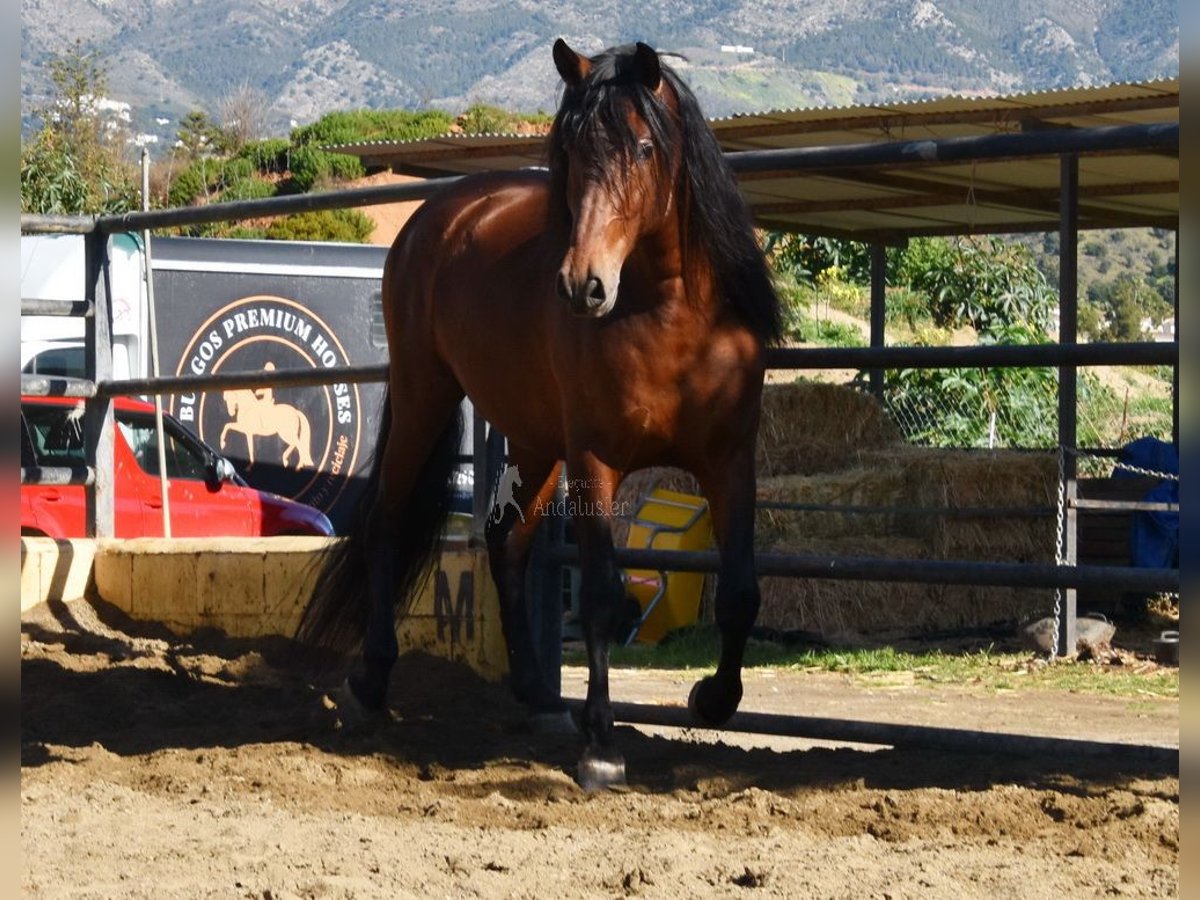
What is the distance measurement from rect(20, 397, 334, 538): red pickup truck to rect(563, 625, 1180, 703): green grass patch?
8.83 ft

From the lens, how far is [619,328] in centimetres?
372

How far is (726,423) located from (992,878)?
1.41 metres

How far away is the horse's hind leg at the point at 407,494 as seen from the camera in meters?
4.79

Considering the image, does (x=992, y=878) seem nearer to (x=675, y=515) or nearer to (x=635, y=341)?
(x=635, y=341)

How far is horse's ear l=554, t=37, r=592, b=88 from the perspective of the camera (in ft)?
12.3

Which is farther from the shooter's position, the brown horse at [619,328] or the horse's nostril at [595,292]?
the brown horse at [619,328]

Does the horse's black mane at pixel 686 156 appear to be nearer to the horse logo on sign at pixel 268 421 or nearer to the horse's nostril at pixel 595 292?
the horse's nostril at pixel 595 292

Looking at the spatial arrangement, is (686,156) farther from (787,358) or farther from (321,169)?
(321,169)

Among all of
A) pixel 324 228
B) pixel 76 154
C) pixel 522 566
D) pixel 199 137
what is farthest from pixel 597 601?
pixel 199 137

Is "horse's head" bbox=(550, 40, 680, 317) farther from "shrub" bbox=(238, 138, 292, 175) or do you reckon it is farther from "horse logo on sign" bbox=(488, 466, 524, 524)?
"shrub" bbox=(238, 138, 292, 175)

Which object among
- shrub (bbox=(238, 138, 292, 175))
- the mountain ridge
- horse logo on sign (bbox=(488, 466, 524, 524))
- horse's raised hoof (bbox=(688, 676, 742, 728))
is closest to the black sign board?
horse logo on sign (bbox=(488, 466, 524, 524))

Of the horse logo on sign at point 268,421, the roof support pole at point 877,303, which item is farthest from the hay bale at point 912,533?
the horse logo on sign at point 268,421

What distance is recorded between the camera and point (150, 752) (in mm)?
4141

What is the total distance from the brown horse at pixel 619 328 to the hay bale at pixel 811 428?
27.1 ft
